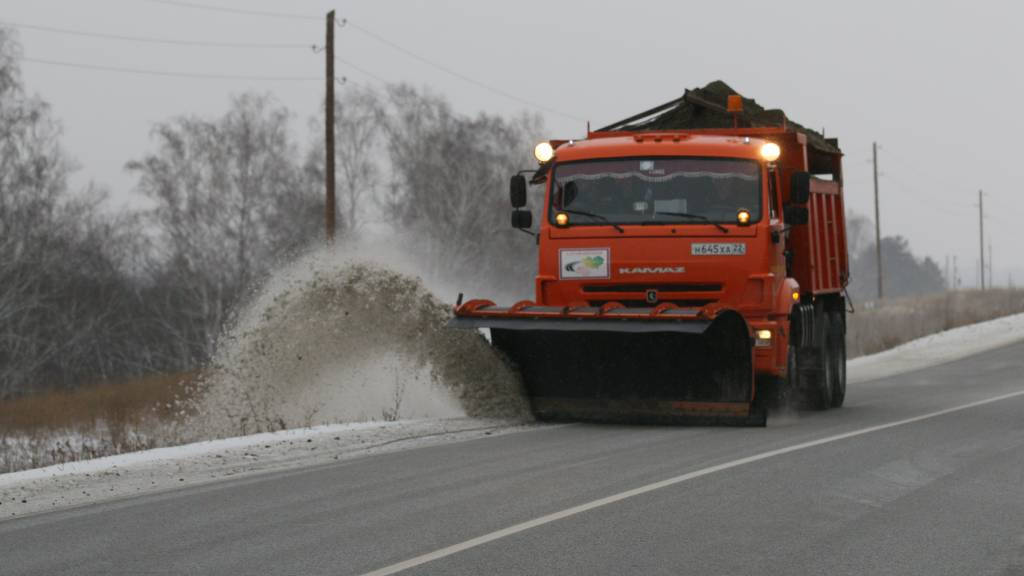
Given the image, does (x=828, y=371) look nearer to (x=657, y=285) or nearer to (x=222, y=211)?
(x=657, y=285)

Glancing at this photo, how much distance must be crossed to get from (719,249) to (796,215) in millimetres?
1118

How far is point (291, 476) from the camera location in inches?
384

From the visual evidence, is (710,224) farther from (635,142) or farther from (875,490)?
(875,490)

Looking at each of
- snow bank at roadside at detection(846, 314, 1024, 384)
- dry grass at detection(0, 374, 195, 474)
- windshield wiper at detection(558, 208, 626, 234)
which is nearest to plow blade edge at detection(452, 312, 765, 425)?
windshield wiper at detection(558, 208, 626, 234)

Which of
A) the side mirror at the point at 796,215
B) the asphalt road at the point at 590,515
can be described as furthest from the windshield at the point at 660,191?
the asphalt road at the point at 590,515

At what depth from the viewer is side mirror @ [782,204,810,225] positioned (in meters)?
13.5

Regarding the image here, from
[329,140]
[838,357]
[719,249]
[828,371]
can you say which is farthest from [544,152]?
[329,140]

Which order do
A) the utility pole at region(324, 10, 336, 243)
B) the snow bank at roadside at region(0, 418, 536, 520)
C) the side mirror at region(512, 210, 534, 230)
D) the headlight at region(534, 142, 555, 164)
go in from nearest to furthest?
1. the snow bank at roadside at region(0, 418, 536, 520)
2. the side mirror at region(512, 210, 534, 230)
3. the headlight at region(534, 142, 555, 164)
4. the utility pole at region(324, 10, 336, 243)

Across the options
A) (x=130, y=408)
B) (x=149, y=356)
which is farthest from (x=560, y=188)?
(x=149, y=356)

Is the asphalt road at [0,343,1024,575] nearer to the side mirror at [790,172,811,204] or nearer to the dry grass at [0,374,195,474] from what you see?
the side mirror at [790,172,811,204]

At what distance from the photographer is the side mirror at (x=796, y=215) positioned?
13.5 metres

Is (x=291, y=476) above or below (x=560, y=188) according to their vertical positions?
below

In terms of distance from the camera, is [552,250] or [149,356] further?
[149,356]

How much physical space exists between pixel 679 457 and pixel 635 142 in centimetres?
430
